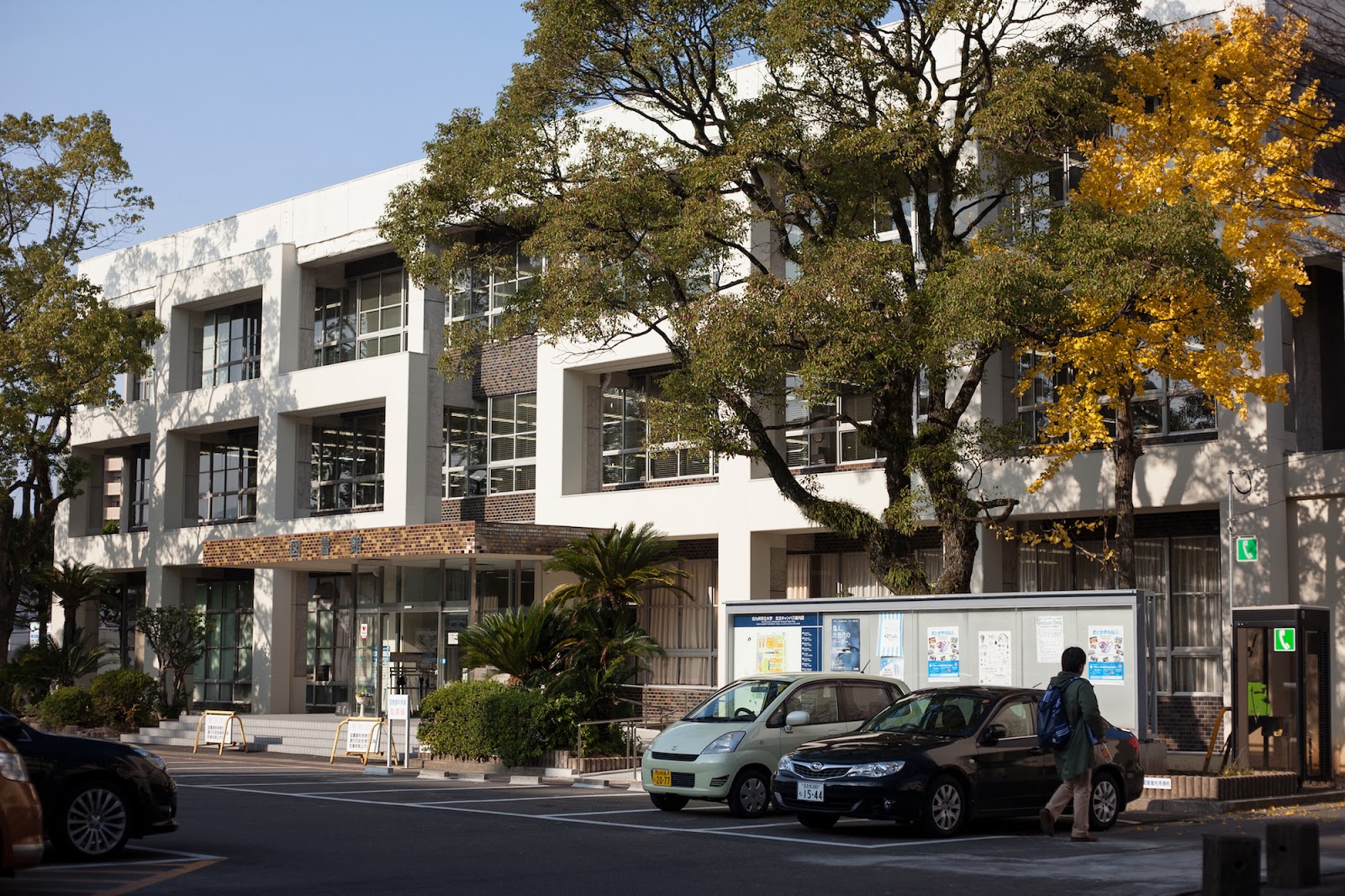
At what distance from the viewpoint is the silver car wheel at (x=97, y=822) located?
38.9 feet

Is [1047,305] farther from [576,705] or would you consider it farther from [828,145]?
[576,705]

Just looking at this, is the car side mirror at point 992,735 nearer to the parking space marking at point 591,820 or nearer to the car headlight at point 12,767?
the parking space marking at point 591,820

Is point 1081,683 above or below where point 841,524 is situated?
below

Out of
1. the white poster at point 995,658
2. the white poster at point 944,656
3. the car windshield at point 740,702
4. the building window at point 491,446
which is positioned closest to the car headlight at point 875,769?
the car windshield at point 740,702

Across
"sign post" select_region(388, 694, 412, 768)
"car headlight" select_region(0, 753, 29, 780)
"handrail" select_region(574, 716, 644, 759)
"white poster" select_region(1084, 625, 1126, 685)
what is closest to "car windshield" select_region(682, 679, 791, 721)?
"white poster" select_region(1084, 625, 1126, 685)

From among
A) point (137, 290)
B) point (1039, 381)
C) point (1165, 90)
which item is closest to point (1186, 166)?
point (1165, 90)

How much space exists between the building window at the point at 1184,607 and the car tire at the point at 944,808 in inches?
343

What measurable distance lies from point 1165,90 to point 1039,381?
638 centimetres

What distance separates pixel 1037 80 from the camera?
18.2 m

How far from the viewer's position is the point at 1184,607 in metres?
23.1

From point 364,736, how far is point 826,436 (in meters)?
9.72

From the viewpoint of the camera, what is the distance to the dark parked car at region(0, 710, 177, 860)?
1166cm

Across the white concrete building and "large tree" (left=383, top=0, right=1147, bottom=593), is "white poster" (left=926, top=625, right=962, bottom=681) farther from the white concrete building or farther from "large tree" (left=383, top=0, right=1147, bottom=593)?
the white concrete building

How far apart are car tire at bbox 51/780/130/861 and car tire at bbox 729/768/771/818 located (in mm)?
6628
